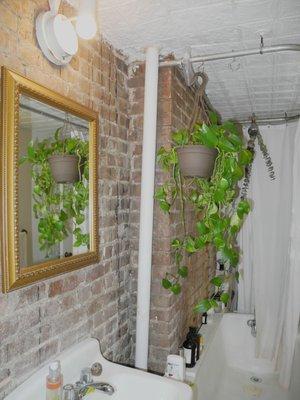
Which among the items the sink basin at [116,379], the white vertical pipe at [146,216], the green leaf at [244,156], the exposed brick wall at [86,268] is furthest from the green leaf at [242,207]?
the sink basin at [116,379]

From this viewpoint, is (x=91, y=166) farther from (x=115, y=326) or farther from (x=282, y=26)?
(x=282, y=26)

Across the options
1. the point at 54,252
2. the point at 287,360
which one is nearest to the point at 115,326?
the point at 54,252

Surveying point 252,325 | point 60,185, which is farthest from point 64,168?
point 252,325

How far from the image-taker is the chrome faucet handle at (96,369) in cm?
146

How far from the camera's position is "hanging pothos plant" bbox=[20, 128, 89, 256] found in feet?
→ 4.13

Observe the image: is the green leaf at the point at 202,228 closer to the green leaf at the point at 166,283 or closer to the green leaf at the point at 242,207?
the green leaf at the point at 242,207

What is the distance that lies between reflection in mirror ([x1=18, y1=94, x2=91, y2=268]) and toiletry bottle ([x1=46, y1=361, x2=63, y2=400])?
39 centimetres

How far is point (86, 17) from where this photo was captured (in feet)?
3.55

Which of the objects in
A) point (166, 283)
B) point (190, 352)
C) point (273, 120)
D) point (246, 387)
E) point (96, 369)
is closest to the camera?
point (96, 369)

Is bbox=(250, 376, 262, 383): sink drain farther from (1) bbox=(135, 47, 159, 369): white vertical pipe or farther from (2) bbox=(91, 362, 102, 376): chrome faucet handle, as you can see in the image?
(2) bbox=(91, 362, 102, 376): chrome faucet handle

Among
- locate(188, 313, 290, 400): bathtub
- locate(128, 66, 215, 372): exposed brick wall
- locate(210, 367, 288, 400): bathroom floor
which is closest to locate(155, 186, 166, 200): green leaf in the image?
locate(128, 66, 215, 372): exposed brick wall

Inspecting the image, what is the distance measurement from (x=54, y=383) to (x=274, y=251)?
2.66 meters

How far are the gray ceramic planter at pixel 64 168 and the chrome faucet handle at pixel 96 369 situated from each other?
84 centimetres

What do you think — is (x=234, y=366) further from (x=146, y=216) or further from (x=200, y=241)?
(x=146, y=216)
